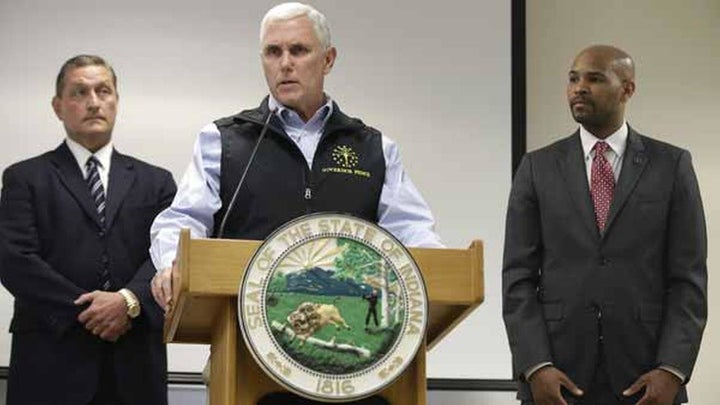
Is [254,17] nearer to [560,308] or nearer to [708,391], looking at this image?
[560,308]

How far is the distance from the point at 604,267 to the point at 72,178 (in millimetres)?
1645

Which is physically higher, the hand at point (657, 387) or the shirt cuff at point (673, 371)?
the shirt cuff at point (673, 371)

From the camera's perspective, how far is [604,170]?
A: 11.4ft

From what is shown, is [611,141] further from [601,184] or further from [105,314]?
[105,314]

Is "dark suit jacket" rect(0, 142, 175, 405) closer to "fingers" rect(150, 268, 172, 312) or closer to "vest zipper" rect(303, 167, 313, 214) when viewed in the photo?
"vest zipper" rect(303, 167, 313, 214)

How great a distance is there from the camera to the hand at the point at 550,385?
3207 mm

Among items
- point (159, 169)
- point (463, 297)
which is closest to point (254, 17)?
point (159, 169)

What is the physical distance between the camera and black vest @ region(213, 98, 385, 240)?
9.12 feet

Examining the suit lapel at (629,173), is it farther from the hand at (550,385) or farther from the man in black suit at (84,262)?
the man in black suit at (84,262)

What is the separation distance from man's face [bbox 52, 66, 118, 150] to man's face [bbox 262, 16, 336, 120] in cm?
118

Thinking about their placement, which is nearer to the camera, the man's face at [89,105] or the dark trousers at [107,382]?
the dark trousers at [107,382]

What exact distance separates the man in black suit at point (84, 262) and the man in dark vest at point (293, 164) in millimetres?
935

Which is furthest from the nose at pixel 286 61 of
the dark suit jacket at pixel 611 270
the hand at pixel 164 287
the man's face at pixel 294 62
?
the dark suit jacket at pixel 611 270

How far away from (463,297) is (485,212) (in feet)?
7.80
